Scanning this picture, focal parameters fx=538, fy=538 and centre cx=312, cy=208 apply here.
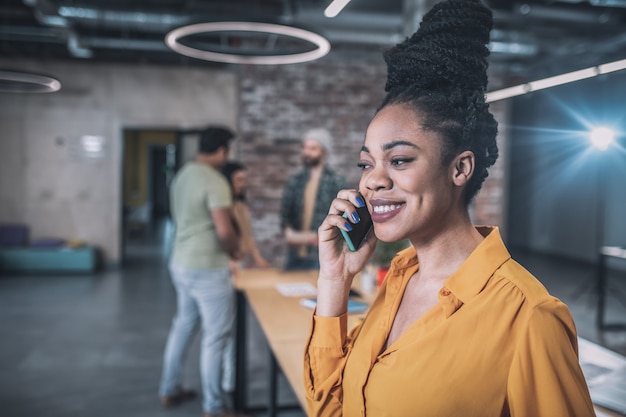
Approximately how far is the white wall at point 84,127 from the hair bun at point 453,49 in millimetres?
8870

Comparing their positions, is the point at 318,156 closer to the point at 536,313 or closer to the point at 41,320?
the point at 536,313

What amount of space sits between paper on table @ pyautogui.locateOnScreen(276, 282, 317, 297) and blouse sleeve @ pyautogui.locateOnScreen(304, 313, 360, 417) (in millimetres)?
1930

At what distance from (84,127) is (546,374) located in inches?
383

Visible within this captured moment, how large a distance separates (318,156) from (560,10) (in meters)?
4.55

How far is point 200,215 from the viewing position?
331 centimetres

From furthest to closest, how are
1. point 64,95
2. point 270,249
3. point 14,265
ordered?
point 64,95 < point 14,265 < point 270,249

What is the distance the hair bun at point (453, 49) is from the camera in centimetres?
95

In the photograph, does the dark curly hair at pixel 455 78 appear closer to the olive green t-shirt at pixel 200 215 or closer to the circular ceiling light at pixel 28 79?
the olive green t-shirt at pixel 200 215

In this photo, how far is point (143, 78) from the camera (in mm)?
9445

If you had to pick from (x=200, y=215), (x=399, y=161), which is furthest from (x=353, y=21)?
(x=399, y=161)

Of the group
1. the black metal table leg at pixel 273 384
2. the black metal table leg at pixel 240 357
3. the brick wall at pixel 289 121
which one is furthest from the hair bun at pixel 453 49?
the brick wall at pixel 289 121

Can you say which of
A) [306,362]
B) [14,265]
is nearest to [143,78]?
[14,265]

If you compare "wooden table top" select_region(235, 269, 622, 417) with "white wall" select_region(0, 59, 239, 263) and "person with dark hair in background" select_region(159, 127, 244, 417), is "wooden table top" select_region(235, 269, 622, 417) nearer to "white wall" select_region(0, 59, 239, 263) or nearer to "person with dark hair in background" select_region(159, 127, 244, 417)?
"person with dark hair in background" select_region(159, 127, 244, 417)

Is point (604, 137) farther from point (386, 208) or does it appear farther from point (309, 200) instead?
point (309, 200)
